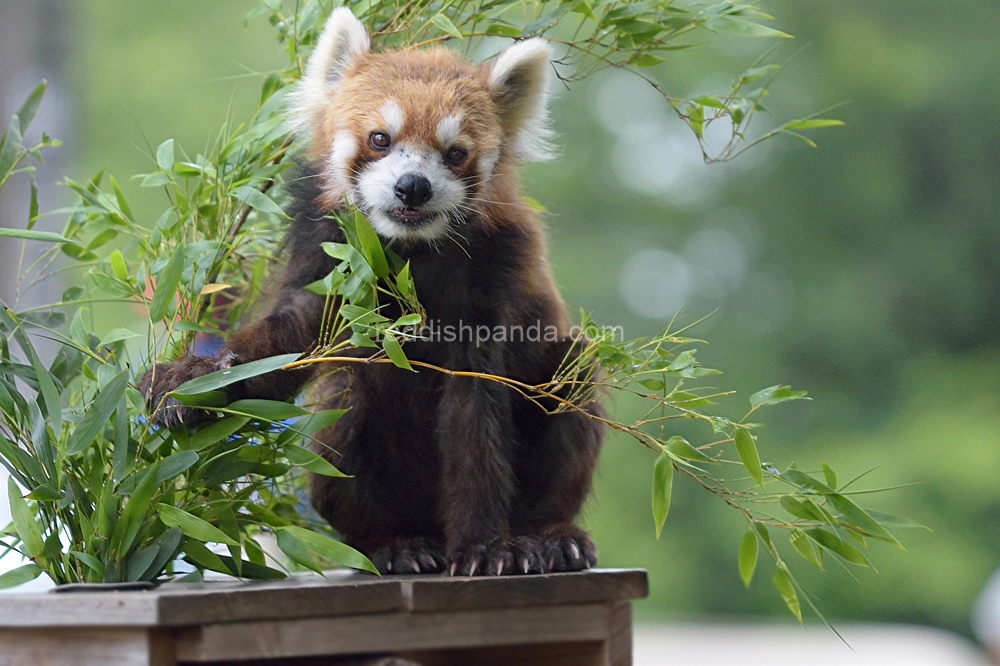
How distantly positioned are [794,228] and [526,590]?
21.8 feet

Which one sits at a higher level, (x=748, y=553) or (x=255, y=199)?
(x=255, y=199)

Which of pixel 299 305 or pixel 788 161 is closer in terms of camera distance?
pixel 299 305

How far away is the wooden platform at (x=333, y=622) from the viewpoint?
173 cm

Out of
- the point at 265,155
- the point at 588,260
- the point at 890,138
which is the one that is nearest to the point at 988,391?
the point at 890,138

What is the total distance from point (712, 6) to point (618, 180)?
20.2 ft

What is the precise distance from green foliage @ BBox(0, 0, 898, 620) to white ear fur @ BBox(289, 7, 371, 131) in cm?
11

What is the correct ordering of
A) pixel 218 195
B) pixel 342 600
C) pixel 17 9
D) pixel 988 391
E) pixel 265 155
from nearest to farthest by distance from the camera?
1. pixel 342 600
2. pixel 218 195
3. pixel 265 155
4. pixel 17 9
5. pixel 988 391

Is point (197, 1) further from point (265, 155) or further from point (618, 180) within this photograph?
→ point (265, 155)

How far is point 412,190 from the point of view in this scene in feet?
7.90

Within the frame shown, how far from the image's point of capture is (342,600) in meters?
1.88

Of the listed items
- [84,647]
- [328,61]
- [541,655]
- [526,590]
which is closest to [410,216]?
[328,61]

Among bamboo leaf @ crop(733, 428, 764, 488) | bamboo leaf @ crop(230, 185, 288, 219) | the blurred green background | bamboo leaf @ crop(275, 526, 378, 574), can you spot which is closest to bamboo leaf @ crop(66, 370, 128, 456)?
bamboo leaf @ crop(275, 526, 378, 574)

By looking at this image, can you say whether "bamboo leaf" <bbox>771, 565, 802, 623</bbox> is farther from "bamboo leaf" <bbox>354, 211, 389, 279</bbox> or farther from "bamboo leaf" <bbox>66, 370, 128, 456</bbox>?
"bamboo leaf" <bbox>66, 370, 128, 456</bbox>

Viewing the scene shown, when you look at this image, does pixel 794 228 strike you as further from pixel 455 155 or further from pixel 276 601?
pixel 276 601
